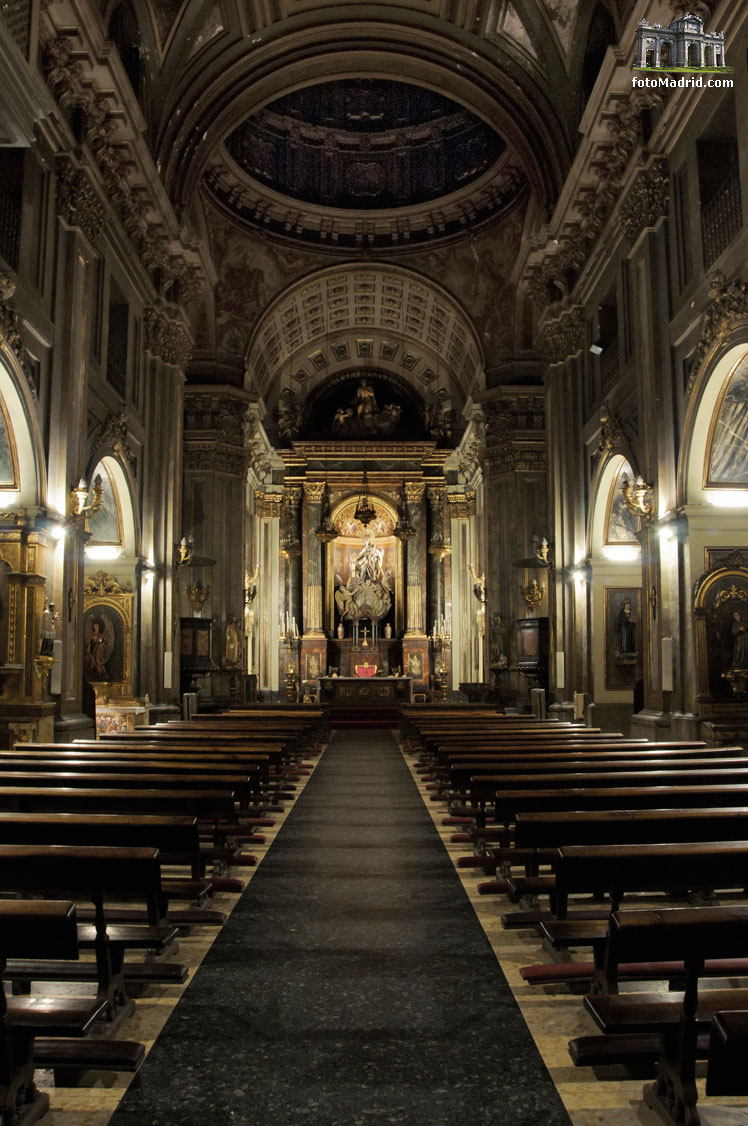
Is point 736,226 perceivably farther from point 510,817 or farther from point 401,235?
point 401,235

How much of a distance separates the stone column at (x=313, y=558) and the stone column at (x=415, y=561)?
10.3 feet

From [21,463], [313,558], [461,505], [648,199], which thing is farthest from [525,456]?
[21,463]

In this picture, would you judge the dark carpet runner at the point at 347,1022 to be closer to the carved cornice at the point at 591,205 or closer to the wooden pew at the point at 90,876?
the wooden pew at the point at 90,876

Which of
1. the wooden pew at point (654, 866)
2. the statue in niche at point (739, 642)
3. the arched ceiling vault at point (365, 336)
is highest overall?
the arched ceiling vault at point (365, 336)

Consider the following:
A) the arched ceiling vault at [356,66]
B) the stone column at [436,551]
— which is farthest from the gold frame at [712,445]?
the stone column at [436,551]

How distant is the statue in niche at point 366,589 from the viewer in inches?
1375

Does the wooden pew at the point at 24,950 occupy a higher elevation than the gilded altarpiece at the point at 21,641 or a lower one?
lower

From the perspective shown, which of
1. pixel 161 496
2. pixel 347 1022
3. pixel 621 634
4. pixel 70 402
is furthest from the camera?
pixel 161 496

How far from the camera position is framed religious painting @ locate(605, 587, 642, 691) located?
56.7 feet

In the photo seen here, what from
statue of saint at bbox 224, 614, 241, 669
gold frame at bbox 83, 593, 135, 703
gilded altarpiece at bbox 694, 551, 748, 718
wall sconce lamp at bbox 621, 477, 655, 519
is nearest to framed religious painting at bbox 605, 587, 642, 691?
wall sconce lamp at bbox 621, 477, 655, 519

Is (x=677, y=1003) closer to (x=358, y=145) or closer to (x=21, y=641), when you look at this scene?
(x=21, y=641)

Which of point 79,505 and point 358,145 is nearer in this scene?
point 79,505

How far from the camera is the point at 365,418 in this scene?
34781mm

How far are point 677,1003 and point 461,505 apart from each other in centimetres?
3096
